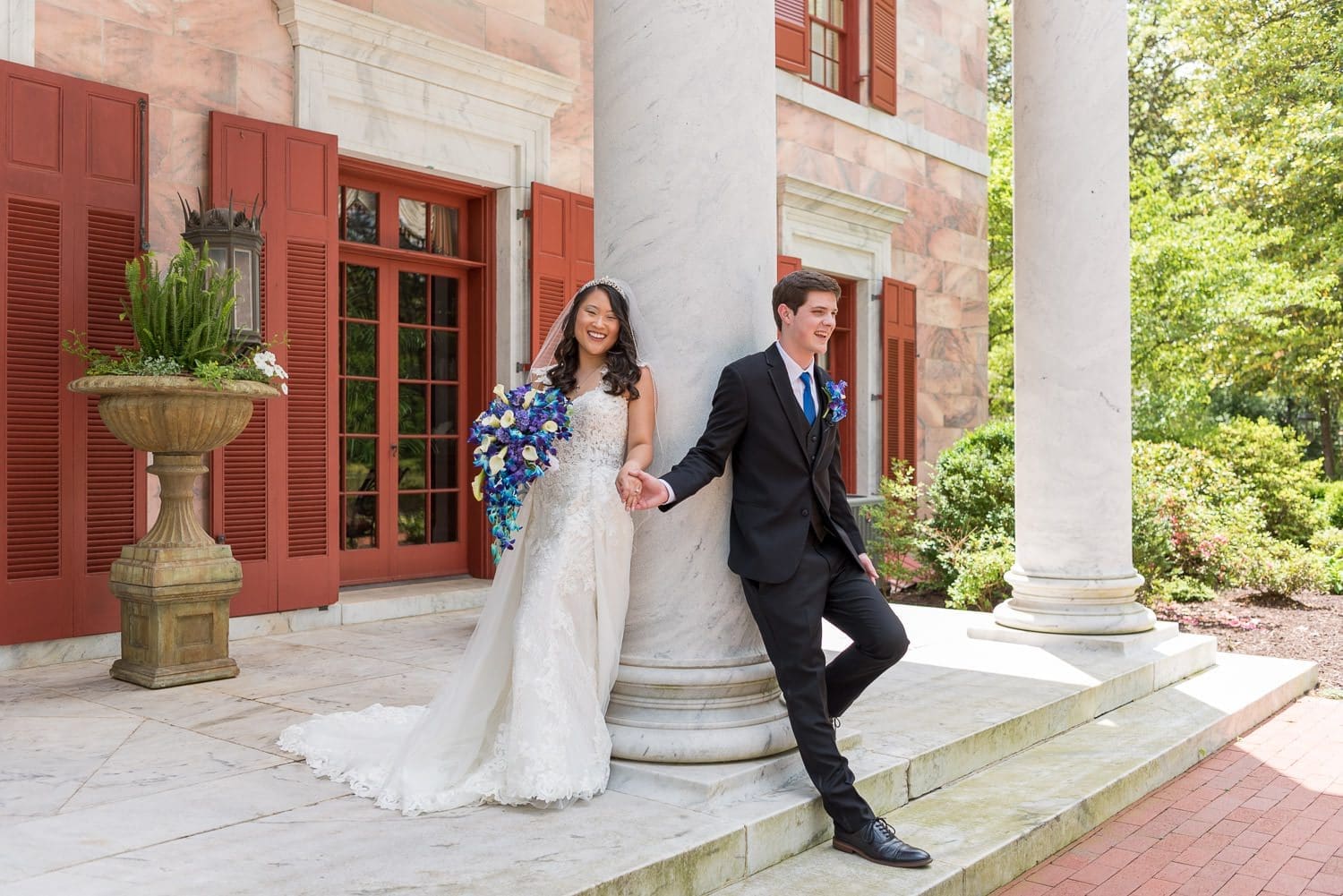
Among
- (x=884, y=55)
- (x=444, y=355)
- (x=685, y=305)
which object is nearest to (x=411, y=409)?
(x=444, y=355)

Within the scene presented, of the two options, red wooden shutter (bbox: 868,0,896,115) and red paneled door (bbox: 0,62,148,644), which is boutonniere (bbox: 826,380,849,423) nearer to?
red paneled door (bbox: 0,62,148,644)

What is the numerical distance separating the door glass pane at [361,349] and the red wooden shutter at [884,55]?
6382 mm

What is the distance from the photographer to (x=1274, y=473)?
12.8 meters

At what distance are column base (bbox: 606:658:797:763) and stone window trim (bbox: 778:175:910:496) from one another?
758 centimetres

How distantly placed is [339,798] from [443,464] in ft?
16.3

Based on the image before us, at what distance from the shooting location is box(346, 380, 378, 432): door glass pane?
784cm

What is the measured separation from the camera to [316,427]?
7.07 m

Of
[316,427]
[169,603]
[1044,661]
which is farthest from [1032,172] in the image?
[169,603]

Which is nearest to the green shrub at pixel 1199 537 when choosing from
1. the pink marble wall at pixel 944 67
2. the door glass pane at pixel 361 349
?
the pink marble wall at pixel 944 67

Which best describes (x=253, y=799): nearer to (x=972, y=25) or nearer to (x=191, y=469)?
(x=191, y=469)

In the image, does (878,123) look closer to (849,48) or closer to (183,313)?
(849,48)

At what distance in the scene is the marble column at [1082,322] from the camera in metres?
6.44

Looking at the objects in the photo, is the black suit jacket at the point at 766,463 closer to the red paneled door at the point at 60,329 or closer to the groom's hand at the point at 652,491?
the groom's hand at the point at 652,491

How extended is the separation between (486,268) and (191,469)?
3.38 m
